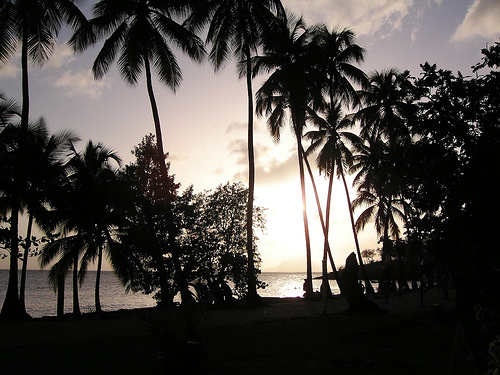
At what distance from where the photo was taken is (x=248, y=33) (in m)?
23.3

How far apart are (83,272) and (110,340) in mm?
15884

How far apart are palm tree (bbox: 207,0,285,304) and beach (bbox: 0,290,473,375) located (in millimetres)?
7502

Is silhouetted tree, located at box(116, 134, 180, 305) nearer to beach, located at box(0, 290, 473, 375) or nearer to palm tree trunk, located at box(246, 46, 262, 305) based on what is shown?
palm tree trunk, located at box(246, 46, 262, 305)

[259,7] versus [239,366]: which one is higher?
[259,7]

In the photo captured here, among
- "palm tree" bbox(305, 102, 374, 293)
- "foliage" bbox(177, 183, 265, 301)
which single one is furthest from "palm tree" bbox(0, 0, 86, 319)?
"palm tree" bbox(305, 102, 374, 293)

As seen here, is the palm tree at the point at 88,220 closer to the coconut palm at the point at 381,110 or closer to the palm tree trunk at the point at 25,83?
the palm tree trunk at the point at 25,83

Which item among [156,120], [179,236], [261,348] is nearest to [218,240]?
[179,236]

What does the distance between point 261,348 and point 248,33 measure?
18056 millimetres

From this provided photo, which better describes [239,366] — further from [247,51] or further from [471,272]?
[247,51]

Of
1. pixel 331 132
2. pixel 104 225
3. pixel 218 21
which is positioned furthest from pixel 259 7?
pixel 104 225

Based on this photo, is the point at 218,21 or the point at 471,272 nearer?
the point at 471,272

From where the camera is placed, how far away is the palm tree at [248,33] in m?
21.8

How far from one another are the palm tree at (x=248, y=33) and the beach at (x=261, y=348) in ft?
24.6

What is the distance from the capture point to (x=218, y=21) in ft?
73.3
